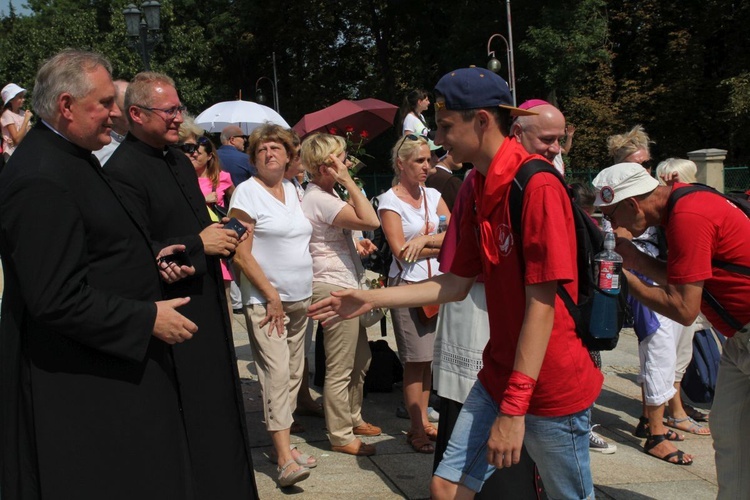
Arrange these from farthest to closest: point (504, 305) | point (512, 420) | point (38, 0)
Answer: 1. point (38, 0)
2. point (504, 305)
3. point (512, 420)

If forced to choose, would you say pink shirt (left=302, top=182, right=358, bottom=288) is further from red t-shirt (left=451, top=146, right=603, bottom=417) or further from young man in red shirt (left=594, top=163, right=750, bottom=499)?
red t-shirt (left=451, top=146, right=603, bottom=417)

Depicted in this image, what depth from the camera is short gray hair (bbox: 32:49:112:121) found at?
9.66 feet

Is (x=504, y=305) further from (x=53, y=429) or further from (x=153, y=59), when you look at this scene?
(x=153, y=59)

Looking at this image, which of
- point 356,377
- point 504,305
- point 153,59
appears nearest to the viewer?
point 504,305

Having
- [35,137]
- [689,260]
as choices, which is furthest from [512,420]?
[35,137]

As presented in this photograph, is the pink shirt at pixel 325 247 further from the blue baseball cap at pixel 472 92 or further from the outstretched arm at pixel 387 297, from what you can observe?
the blue baseball cap at pixel 472 92

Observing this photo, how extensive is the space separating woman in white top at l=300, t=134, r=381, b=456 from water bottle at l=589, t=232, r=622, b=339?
2.68m

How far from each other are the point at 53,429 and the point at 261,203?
2548mm

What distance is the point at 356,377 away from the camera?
574 centimetres

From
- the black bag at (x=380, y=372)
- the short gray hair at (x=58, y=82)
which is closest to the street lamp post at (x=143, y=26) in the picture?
the black bag at (x=380, y=372)

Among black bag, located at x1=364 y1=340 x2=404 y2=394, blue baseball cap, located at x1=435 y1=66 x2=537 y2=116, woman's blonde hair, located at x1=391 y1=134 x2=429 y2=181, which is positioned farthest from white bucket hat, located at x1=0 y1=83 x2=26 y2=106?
blue baseball cap, located at x1=435 y1=66 x2=537 y2=116

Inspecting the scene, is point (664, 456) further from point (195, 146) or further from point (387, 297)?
point (195, 146)

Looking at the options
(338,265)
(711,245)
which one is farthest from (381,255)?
(711,245)

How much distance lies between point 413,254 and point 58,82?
9.65ft
